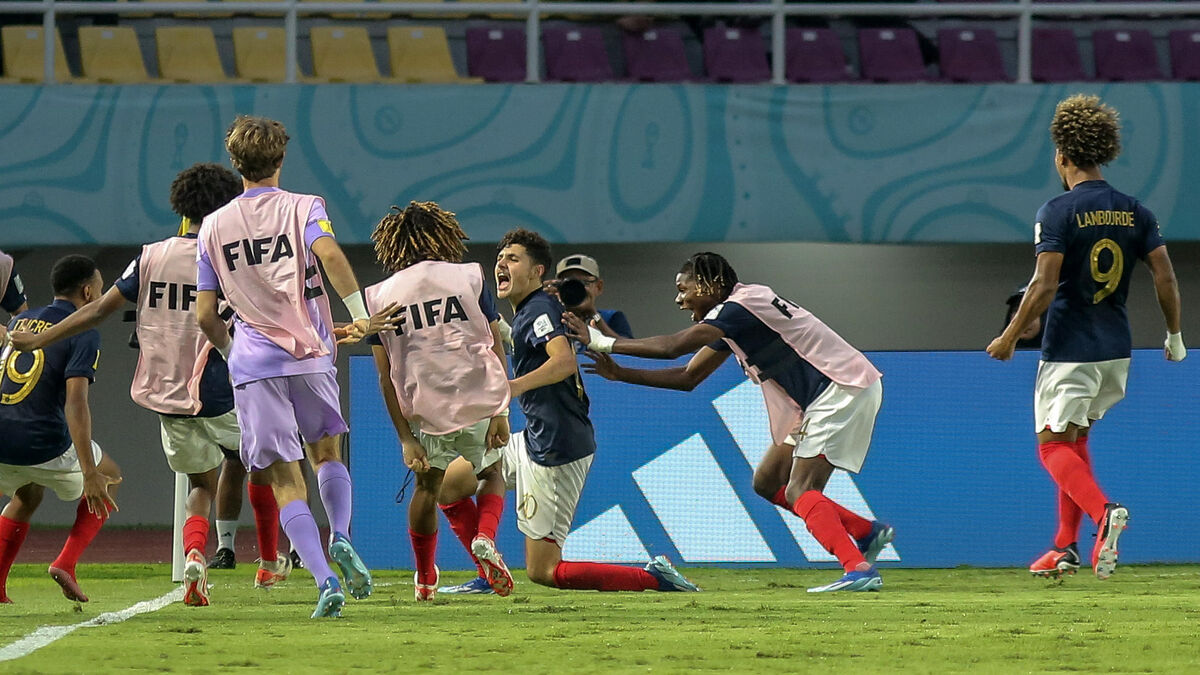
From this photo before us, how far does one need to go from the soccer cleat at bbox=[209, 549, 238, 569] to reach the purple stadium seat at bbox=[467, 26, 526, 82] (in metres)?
5.85

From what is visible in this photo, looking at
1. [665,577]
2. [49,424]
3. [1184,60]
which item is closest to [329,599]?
[665,577]

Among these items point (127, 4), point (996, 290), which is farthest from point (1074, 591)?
point (127, 4)

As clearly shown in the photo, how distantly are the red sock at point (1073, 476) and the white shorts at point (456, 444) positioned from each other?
2.40 meters

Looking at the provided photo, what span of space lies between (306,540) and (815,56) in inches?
358

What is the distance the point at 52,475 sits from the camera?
6934 millimetres

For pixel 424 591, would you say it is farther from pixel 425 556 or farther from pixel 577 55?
pixel 577 55

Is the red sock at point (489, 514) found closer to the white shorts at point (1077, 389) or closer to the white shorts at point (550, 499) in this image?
the white shorts at point (550, 499)

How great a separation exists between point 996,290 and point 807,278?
1.65 m

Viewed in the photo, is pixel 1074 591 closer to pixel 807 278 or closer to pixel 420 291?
pixel 420 291

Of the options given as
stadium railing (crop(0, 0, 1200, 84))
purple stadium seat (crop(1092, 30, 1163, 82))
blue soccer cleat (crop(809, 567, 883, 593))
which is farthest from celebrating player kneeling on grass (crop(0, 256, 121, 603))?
purple stadium seat (crop(1092, 30, 1163, 82))

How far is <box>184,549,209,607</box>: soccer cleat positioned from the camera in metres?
6.17

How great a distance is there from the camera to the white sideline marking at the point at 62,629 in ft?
14.9

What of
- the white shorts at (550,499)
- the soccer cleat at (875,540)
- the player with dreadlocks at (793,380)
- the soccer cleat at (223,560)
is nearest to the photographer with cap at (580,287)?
the player with dreadlocks at (793,380)

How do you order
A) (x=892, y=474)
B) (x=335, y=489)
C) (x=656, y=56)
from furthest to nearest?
(x=656, y=56) < (x=892, y=474) < (x=335, y=489)
